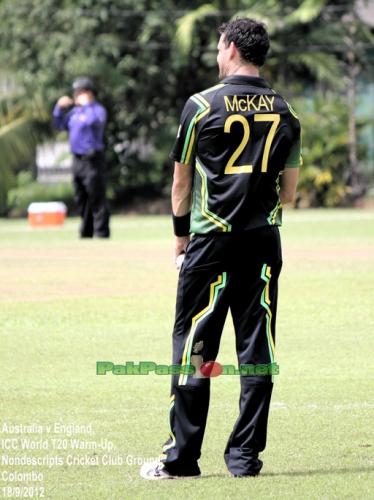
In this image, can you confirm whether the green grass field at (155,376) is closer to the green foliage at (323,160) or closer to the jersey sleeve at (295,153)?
the jersey sleeve at (295,153)

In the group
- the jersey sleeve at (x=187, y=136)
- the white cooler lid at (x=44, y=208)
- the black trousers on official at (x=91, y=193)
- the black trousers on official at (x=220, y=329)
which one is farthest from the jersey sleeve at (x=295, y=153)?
the white cooler lid at (x=44, y=208)

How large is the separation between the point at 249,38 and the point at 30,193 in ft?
85.9

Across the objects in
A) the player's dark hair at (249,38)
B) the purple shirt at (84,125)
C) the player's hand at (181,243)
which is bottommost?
the purple shirt at (84,125)

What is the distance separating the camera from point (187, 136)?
6469 mm

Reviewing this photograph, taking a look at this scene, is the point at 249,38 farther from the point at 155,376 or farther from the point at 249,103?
the point at 155,376

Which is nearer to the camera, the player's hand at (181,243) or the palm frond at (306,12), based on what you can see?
the player's hand at (181,243)

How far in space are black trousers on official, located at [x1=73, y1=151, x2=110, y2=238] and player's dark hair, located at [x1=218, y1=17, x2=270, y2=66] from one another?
1466 cm

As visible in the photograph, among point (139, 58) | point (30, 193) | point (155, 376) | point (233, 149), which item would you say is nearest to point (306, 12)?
point (139, 58)

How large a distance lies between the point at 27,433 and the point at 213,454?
3.57 feet

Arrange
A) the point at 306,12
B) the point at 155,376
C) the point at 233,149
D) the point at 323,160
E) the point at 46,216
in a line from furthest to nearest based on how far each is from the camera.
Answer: the point at 323,160, the point at 306,12, the point at 46,216, the point at 155,376, the point at 233,149

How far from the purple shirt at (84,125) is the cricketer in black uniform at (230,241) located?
48.1 feet

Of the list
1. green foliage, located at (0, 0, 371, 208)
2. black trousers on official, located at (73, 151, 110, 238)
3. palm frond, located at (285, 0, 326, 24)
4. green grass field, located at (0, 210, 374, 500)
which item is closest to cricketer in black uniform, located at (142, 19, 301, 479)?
green grass field, located at (0, 210, 374, 500)

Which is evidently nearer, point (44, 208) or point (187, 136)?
point (187, 136)

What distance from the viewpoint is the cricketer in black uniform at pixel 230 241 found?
21.2 ft
